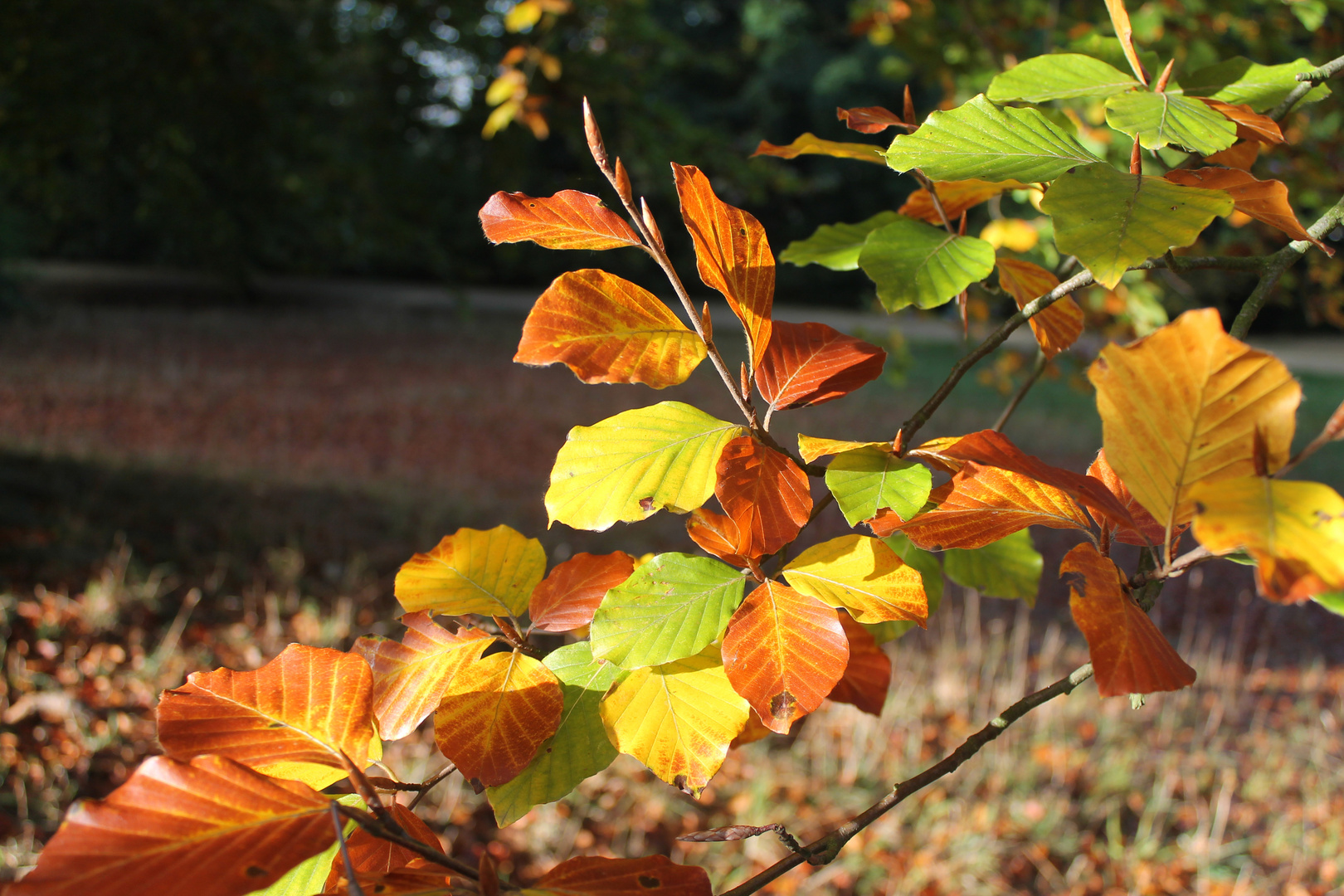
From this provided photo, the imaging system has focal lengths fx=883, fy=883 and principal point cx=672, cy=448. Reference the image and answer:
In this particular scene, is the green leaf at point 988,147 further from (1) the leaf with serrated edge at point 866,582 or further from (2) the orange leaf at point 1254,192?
(1) the leaf with serrated edge at point 866,582

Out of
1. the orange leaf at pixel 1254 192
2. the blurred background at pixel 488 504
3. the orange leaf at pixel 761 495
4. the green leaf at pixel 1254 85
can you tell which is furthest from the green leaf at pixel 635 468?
the green leaf at pixel 1254 85

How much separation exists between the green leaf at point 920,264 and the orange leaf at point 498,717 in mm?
244

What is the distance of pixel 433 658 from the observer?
1.27 feet

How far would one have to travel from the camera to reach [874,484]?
0.36 meters

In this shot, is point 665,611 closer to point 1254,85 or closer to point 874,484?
point 874,484

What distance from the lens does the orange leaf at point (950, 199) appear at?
1.66 ft

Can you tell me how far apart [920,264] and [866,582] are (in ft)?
0.62

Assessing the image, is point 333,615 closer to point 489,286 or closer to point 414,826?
point 414,826

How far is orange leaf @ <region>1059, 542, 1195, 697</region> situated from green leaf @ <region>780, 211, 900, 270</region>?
0.26 meters

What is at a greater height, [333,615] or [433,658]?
[433,658]

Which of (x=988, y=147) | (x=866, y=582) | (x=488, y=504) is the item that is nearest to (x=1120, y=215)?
(x=988, y=147)

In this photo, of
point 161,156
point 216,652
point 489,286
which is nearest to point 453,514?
point 216,652

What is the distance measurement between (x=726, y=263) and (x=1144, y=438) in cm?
16

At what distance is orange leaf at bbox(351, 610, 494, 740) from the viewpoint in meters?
0.37
